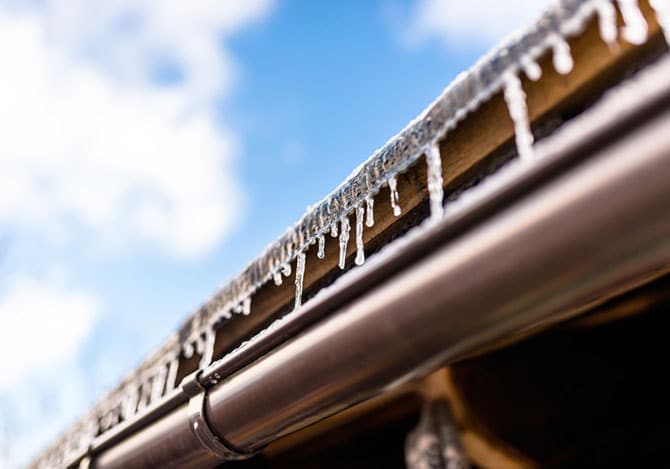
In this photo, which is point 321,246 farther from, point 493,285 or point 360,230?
point 493,285

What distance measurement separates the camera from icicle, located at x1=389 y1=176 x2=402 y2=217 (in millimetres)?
1301

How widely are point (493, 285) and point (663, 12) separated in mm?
564

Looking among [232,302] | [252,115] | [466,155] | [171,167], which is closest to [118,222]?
[171,167]

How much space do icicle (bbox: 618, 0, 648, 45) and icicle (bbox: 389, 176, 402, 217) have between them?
20.6 inches

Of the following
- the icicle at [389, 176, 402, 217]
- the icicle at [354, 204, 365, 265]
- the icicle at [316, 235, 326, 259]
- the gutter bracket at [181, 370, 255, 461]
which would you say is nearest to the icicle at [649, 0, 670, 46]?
the icicle at [389, 176, 402, 217]

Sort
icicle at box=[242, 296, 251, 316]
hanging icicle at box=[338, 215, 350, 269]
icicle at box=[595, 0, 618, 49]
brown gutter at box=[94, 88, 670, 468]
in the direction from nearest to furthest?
1. brown gutter at box=[94, 88, 670, 468]
2. icicle at box=[595, 0, 618, 49]
3. hanging icicle at box=[338, 215, 350, 269]
4. icicle at box=[242, 296, 251, 316]

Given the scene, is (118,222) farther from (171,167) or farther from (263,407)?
(263,407)

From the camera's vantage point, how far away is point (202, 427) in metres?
1.47

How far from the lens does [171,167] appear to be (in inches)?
461

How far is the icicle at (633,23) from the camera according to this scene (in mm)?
935

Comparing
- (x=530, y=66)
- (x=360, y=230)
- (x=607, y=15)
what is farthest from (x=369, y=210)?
(x=607, y=15)

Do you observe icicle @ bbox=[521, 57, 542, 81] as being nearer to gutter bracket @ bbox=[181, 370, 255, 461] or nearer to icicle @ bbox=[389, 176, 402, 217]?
icicle @ bbox=[389, 176, 402, 217]

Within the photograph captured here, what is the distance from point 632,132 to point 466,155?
0.57 metres

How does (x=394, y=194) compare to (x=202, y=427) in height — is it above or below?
above
